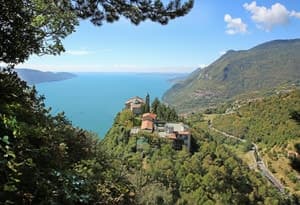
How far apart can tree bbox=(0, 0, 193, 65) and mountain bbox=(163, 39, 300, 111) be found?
122 metres

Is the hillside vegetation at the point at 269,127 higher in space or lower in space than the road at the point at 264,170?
higher

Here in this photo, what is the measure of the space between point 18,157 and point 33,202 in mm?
353

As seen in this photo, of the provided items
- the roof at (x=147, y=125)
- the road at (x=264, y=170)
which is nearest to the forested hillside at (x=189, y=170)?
the roof at (x=147, y=125)

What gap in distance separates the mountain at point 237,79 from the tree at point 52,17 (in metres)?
122

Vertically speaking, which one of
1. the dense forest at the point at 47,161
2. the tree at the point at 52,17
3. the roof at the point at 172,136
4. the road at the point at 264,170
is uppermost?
the tree at the point at 52,17

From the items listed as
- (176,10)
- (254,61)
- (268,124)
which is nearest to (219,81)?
(254,61)

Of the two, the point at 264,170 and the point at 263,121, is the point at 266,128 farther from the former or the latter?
the point at 264,170

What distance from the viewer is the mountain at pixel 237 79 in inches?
5645

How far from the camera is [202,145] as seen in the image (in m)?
30.8

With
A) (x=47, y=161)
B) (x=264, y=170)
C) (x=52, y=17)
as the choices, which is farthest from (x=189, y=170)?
(x=264, y=170)

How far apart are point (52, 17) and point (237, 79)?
16781cm

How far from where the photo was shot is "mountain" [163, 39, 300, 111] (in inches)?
5645

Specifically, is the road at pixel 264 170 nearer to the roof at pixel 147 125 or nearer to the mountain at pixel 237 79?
the roof at pixel 147 125

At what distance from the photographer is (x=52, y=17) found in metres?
5.02
